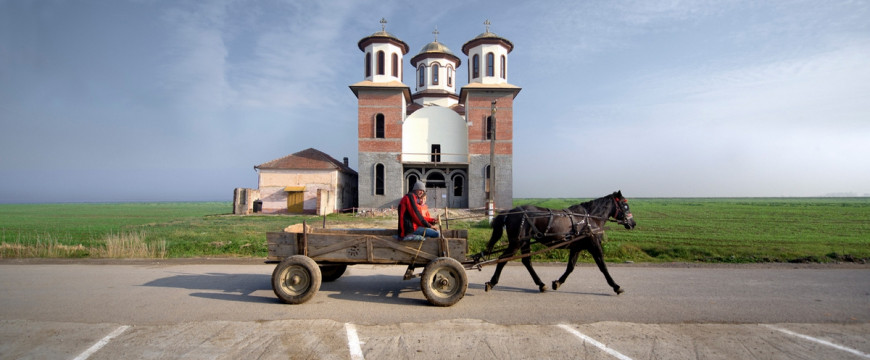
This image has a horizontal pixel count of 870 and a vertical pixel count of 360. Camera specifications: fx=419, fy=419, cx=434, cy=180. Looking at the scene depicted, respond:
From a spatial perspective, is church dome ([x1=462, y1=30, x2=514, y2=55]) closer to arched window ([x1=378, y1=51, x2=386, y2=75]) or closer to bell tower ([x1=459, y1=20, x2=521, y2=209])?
bell tower ([x1=459, y1=20, x2=521, y2=209])

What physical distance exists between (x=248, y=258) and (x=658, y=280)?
339 inches

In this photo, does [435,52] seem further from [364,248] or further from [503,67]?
[364,248]

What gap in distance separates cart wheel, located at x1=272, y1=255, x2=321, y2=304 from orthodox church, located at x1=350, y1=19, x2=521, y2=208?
22.6 m

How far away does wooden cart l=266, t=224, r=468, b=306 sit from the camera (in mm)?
5641

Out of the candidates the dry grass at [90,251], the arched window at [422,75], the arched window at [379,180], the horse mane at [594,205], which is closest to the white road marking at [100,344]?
the dry grass at [90,251]

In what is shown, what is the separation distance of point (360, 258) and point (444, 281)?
4.07ft

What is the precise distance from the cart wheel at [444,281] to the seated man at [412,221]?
51 centimetres

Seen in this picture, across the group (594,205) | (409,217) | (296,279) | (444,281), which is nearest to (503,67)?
(594,205)

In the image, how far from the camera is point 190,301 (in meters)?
5.76

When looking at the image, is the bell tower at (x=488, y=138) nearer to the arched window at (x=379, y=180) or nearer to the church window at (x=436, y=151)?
the church window at (x=436, y=151)

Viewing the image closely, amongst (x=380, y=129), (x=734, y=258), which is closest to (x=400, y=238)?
(x=734, y=258)

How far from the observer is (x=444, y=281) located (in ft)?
18.6

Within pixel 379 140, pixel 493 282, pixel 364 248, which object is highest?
pixel 379 140

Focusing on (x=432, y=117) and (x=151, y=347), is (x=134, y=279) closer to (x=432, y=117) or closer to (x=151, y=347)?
(x=151, y=347)
